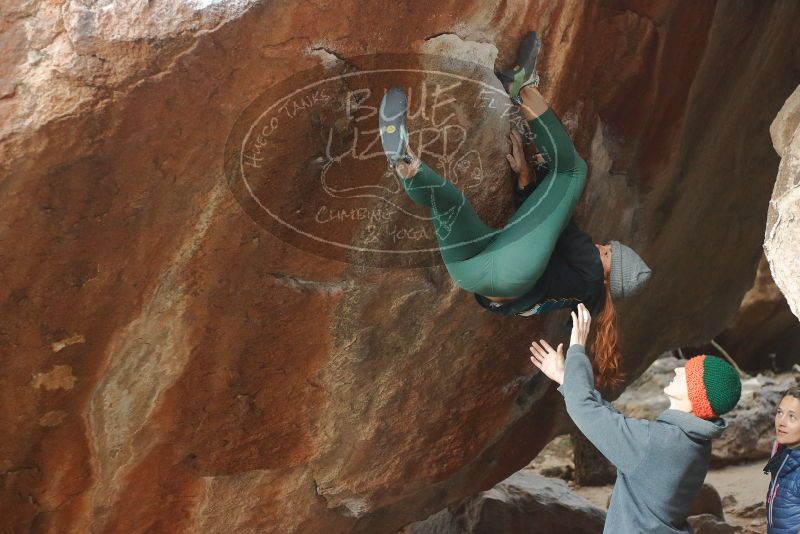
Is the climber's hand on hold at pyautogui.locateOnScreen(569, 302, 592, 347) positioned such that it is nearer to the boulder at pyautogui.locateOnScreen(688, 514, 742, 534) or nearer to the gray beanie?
the gray beanie

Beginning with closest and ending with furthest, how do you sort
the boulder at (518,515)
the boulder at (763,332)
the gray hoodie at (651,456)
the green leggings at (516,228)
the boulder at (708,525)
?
the gray hoodie at (651,456), the green leggings at (516,228), the boulder at (708,525), the boulder at (518,515), the boulder at (763,332)

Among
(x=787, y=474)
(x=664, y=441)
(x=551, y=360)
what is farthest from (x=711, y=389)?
(x=787, y=474)

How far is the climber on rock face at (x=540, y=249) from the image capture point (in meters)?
2.68

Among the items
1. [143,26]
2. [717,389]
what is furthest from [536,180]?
[143,26]

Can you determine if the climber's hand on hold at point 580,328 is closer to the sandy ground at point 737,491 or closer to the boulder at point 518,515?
the boulder at point 518,515

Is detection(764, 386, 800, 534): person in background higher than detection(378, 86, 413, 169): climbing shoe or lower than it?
lower

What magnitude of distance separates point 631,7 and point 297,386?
1644 mm

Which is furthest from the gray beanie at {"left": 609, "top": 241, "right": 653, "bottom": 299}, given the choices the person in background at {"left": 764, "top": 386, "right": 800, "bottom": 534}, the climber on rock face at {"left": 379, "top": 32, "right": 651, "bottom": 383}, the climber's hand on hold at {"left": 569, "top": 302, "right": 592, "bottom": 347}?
the person in background at {"left": 764, "top": 386, "right": 800, "bottom": 534}

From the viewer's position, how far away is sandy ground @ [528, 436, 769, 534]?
549 centimetres

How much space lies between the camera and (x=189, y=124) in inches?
95.1

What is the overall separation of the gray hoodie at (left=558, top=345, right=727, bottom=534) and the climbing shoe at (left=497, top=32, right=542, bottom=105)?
93cm

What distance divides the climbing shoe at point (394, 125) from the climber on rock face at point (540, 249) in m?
0.18

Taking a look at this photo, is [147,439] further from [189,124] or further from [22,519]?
[189,124]

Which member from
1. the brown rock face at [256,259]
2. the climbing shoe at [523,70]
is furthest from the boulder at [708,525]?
the climbing shoe at [523,70]
